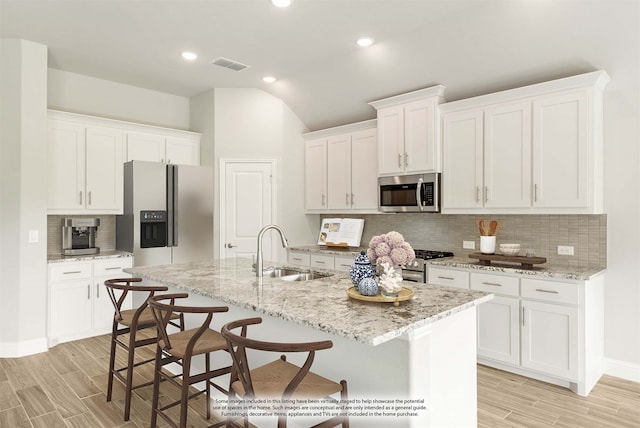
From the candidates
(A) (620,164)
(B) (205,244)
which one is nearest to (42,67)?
(B) (205,244)

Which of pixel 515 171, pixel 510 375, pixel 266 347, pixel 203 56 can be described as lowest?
pixel 510 375

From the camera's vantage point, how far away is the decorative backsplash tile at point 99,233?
14.8 ft

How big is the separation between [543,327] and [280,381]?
2.40 m

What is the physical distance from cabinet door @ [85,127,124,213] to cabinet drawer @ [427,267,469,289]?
3691 millimetres

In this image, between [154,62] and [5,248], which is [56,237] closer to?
[5,248]

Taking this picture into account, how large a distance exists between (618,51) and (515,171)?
116 centimetres

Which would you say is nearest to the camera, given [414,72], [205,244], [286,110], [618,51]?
[618,51]

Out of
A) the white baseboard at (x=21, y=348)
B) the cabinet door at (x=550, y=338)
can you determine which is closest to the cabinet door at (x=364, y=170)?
the cabinet door at (x=550, y=338)

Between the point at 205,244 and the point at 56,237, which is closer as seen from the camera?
the point at 56,237

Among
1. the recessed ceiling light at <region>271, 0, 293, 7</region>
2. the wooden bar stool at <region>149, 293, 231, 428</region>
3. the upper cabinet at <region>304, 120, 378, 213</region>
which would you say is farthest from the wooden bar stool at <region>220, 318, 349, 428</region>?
the upper cabinet at <region>304, 120, 378, 213</region>

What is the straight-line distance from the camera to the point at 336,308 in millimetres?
1902

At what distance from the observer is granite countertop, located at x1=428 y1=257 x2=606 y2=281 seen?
3.01 metres

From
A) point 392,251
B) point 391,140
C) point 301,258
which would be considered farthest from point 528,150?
point 301,258

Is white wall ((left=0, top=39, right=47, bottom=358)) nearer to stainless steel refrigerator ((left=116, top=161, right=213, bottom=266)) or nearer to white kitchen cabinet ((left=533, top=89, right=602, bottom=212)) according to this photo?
stainless steel refrigerator ((left=116, top=161, right=213, bottom=266))
